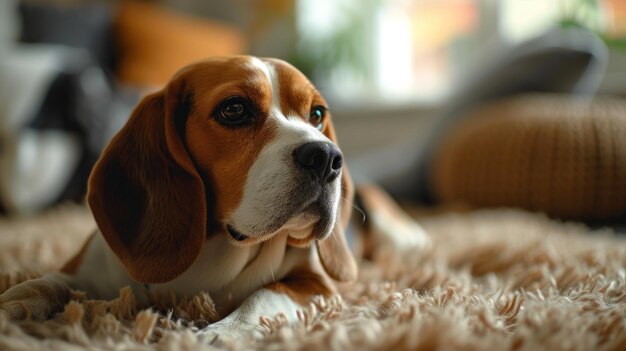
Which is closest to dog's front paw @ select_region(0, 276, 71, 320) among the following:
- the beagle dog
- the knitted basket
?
the beagle dog

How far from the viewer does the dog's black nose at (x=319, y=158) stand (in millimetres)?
1104

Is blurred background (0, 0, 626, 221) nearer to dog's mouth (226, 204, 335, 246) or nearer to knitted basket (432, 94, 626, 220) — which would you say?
knitted basket (432, 94, 626, 220)

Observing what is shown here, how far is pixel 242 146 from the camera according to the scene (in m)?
1.23

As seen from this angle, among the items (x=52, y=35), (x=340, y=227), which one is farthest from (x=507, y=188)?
(x=52, y=35)

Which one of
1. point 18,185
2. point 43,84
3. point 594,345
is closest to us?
point 594,345

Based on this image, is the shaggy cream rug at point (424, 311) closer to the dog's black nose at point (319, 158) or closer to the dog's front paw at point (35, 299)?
the dog's front paw at point (35, 299)

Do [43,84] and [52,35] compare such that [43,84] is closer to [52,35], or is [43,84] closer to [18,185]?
[18,185]

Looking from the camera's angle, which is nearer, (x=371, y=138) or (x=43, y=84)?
(x=43, y=84)

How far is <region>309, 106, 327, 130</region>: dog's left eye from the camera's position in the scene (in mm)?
1398

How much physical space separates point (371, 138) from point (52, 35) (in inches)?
105

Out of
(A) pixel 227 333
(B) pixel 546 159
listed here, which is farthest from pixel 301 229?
(B) pixel 546 159

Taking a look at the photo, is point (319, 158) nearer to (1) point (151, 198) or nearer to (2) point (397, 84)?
(1) point (151, 198)

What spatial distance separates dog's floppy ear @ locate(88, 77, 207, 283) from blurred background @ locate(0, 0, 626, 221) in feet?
5.30

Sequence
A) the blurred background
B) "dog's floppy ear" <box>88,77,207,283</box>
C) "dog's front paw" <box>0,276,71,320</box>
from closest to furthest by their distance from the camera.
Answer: "dog's front paw" <box>0,276,71,320</box> → "dog's floppy ear" <box>88,77,207,283</box> → the blurred background
